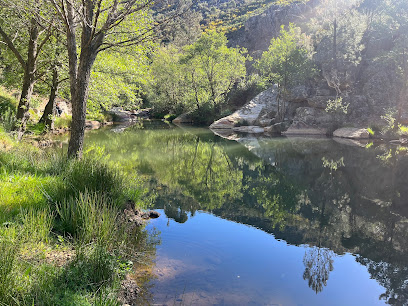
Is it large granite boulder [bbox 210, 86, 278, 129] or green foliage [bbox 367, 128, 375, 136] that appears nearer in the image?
green foliage [bbox 367, 128, 375, 136]

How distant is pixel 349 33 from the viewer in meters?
30.2

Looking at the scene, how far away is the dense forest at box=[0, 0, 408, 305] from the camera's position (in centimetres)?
402

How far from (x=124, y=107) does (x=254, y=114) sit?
1695cm

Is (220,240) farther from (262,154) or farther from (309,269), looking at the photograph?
(262,154)

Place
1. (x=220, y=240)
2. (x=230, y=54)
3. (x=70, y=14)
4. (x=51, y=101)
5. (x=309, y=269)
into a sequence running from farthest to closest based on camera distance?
1. (x=230, y=54)
2. (x=51, y=101)
3. (x=70, y=14)
4. (x=220, y=240)
5. (x=309, y=269)

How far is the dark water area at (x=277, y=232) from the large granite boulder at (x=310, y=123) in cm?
1532

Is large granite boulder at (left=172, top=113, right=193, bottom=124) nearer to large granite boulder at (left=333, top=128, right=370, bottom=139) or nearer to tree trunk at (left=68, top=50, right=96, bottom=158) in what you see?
large granite boulder at (left=333, top=128, right=370, bottom=139)

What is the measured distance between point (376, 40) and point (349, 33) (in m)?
3.16

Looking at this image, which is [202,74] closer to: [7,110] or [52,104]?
[52,104]

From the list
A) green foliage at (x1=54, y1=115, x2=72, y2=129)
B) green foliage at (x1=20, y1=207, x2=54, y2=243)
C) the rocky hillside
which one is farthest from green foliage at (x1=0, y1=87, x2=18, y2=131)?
the rocky hillside

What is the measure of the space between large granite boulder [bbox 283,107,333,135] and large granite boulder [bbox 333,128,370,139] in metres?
1.71

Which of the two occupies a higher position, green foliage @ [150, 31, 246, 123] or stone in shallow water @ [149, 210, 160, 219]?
green foliage @ [150, 31, 246, 123]

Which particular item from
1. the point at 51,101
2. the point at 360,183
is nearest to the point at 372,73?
the point at 360,183

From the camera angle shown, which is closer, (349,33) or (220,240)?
(220,240)
